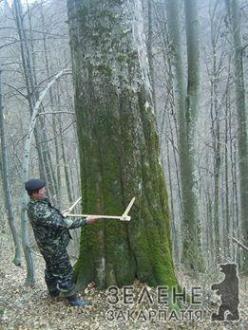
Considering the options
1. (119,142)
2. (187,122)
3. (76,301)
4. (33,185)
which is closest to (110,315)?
(76,301)

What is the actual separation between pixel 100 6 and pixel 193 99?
4.41 metres

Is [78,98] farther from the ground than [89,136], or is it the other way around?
[78,98]

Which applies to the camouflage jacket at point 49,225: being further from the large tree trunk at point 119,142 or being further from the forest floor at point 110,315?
the forest floor at point 110,315

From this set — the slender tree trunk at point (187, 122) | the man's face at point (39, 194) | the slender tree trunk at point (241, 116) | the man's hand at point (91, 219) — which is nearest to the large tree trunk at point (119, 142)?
the man's hand at point (91, 219)

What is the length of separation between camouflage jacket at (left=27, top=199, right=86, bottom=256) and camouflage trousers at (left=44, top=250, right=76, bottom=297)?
0.30 ft

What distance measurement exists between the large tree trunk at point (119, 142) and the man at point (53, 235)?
349mm

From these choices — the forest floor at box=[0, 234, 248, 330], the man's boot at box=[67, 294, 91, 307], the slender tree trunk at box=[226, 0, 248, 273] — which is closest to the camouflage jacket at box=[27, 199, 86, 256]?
the man's boot at box=[67, 294, 91, 307]

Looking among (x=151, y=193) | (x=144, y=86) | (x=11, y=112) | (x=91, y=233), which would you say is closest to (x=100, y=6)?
(x=144, y=86)

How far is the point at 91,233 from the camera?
5742mm

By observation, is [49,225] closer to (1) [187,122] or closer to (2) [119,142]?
(2) [119,142]

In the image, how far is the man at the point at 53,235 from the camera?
553 cm

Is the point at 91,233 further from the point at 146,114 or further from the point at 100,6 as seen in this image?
the point at 100,6

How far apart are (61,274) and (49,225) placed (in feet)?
2.28

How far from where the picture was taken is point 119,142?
5.53 meters
